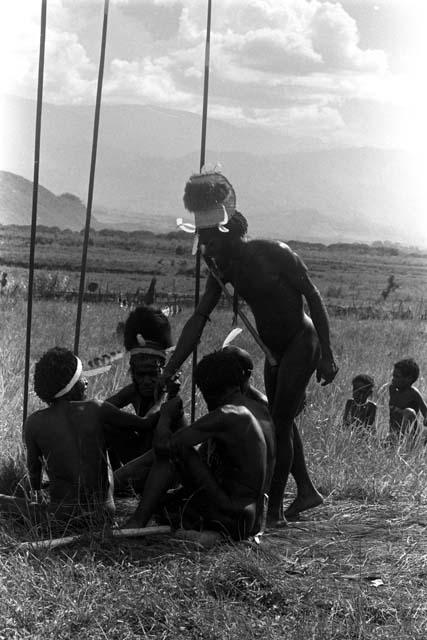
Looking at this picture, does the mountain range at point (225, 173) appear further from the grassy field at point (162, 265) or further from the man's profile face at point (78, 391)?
the man's profile face at point (78, 391)

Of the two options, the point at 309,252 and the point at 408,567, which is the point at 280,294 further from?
the point at 309,252

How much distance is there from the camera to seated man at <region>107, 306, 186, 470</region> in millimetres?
5664

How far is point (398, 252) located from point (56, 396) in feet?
134

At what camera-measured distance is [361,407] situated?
8273mm

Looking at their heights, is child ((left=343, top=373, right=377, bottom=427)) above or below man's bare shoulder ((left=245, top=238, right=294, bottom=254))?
below

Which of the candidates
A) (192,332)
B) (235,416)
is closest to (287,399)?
(192,332)

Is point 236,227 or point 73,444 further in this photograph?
point 236,227

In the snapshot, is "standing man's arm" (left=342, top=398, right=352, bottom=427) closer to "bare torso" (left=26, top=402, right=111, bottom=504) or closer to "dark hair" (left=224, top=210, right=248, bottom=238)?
"dark hair" (left=224, top=210, right=248, bottom=238)

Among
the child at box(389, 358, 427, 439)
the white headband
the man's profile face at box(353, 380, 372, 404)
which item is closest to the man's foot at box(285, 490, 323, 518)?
the white headband

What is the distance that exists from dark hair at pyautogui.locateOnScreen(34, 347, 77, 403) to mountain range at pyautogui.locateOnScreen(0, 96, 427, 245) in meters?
65.5

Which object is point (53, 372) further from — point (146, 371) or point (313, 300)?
point (313, 300)

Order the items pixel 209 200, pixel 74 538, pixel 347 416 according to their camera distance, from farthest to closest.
→ pixel 347 416 → pixel 209 200 → pixel 74 538

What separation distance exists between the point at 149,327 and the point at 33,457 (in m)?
1.04

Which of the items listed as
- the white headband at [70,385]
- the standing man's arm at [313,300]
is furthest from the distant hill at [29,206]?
the white headband at [70,385]
